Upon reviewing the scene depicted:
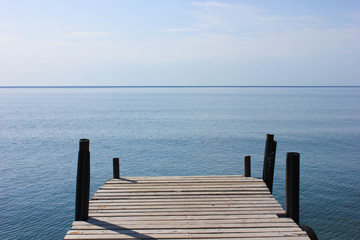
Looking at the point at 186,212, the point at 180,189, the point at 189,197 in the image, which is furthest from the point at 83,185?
the point at 180,189

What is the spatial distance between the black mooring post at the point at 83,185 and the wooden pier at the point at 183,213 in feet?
0.07

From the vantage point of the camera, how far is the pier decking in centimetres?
670

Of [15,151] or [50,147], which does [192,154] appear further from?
[15,151]

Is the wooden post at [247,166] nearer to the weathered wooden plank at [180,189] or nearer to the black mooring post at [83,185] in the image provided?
the weathered wooden plank at [180,189]

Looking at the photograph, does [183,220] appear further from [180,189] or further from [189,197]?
[180,189]

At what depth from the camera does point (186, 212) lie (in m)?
7.82

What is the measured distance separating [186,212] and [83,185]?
2547mm

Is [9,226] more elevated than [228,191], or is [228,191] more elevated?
[228,191]

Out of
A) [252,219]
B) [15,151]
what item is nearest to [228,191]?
[252,219]

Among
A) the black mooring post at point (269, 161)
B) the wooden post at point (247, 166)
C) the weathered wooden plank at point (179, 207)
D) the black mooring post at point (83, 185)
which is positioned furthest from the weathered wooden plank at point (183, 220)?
the wooden post at point (247, 166)

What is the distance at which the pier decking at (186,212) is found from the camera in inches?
264

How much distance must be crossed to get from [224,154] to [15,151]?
21312mm

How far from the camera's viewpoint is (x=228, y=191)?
30.8 ft

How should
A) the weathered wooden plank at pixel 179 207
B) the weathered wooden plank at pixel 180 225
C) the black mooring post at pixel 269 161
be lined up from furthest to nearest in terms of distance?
the black mooring post at pixel 269 161, the weathered wooden plank at pixel 179 207, the weathered wooden plank at pixel 180 225
